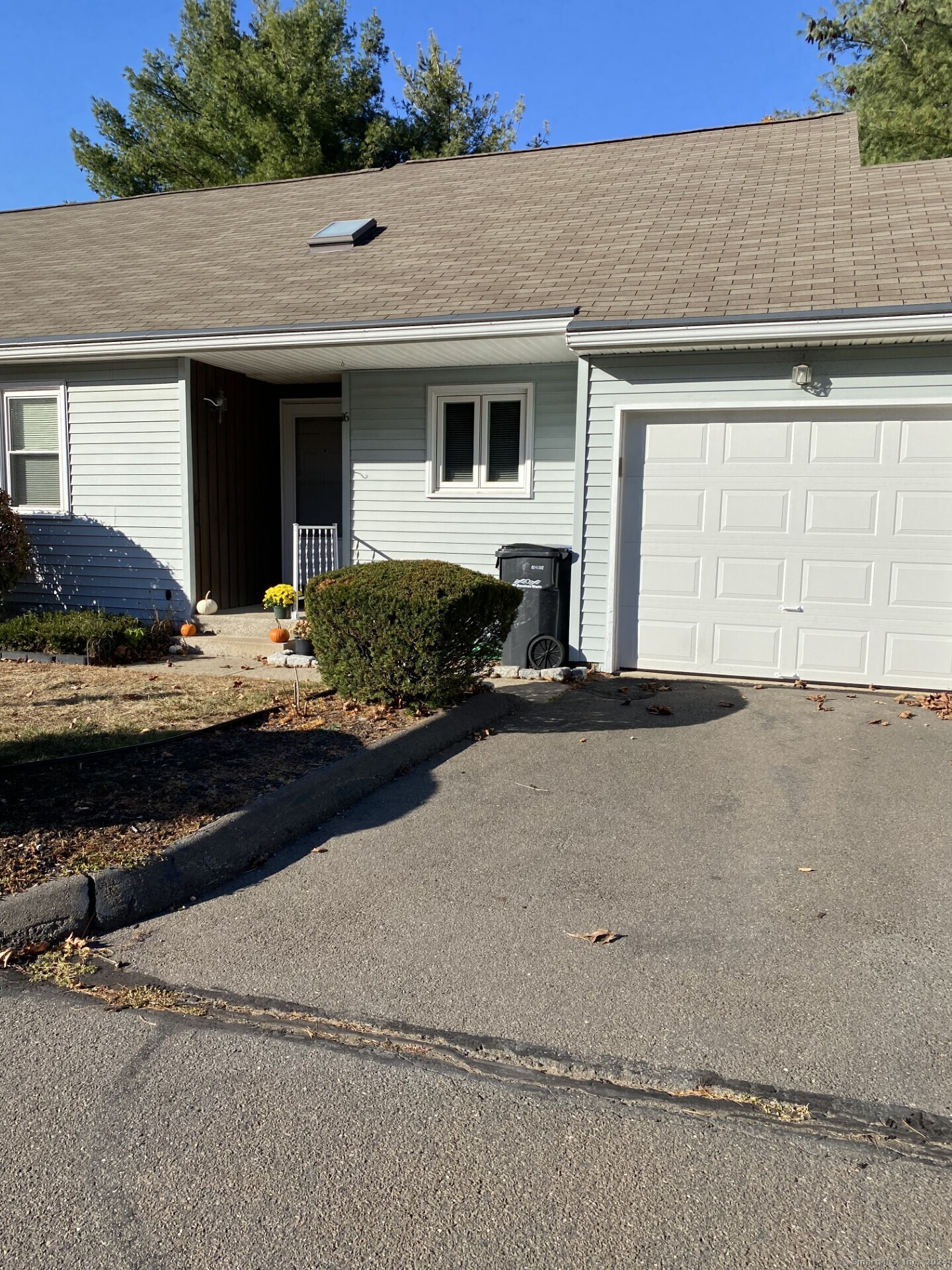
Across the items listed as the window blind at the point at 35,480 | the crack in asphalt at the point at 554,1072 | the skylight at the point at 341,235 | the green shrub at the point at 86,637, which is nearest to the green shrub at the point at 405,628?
the crack in asphalt at the point at 554,1072

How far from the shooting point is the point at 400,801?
5504mm

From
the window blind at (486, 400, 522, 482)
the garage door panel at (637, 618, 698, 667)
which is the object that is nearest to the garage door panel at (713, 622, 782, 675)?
the garage door panel at (637, 618, 698, 667)

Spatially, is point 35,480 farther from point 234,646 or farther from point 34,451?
point 234,646

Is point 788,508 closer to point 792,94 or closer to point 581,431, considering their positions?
point 581,431

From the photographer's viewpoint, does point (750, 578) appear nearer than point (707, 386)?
No

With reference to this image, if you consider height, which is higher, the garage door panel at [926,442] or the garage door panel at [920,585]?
the garage door panel at [926,442]

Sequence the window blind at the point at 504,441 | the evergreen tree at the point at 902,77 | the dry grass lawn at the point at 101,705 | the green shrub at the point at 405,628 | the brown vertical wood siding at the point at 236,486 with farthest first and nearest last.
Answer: the evergreen tree at the point at 902,77 → the brown vertical wood siding at the point at 236,486 → the window blind at the point at 504,441 → the green shrub at the point at 405,628 → the dry grass lawn at the point at 101,705

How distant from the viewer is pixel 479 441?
34.1 ft

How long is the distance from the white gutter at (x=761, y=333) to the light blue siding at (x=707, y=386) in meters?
0.24

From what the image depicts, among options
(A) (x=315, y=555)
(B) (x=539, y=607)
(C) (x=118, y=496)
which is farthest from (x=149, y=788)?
(C) (x=118, y=496)

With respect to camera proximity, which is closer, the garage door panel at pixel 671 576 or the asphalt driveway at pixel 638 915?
the asphalt driveway at pixel 638 915

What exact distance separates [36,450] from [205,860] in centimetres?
876

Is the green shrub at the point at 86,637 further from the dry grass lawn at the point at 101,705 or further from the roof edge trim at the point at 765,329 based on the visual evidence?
the roof edge trim at the point at 765,329

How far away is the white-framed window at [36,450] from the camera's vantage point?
1125cm
